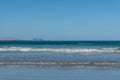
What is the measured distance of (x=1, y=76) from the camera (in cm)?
1532

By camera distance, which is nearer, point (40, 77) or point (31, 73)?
point (40, 77)

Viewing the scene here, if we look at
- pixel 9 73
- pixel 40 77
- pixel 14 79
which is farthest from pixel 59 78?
pixel 9 73

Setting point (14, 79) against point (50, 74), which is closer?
point (14, 79)

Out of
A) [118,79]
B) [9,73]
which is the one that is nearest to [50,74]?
[9,73]

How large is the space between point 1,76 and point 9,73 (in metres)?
1.16

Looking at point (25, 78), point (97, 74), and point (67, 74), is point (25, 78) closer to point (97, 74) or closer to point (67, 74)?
point (67, 74)

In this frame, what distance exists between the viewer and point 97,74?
16.1 metres

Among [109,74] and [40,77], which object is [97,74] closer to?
[109,74]

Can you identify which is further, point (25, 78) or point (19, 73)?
point (19, 73)

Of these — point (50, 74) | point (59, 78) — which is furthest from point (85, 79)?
point (50, 74)

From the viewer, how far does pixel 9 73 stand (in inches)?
648

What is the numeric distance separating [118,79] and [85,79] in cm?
140

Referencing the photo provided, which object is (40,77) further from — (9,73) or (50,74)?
(9,73)

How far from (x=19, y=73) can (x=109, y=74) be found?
14.1ft
